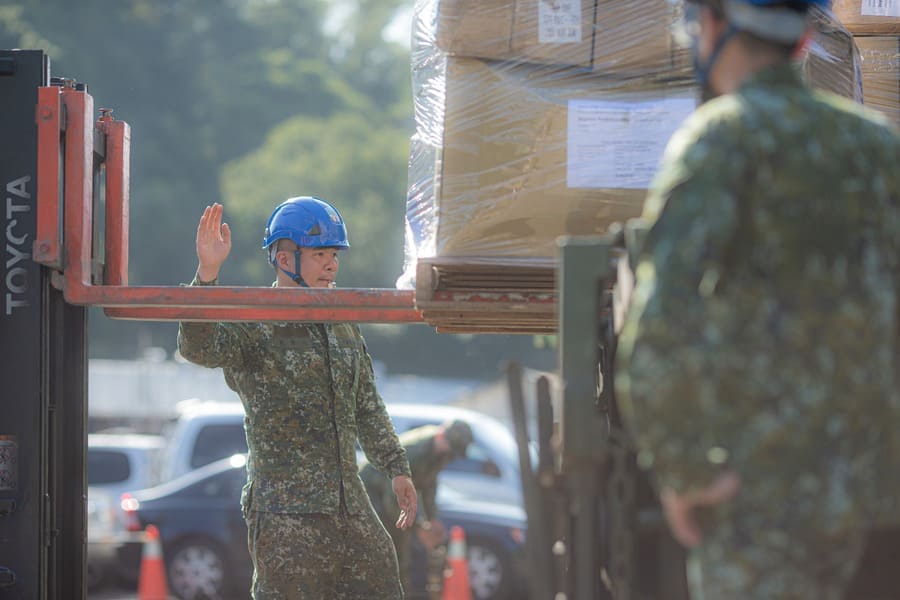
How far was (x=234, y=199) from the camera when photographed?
1916 inches

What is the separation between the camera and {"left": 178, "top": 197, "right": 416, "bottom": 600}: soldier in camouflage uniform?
5559mm

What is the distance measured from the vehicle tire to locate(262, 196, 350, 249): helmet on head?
28.1ft

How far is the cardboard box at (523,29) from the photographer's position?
459 centimetres

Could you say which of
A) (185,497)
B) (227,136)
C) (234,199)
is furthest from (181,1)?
(185,497)

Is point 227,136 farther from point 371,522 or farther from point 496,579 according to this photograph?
point 371,522

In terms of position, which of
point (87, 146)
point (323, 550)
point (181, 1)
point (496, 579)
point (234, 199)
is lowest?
point (496, 579)

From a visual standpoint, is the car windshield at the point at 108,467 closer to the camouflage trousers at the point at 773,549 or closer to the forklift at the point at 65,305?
the forklift at the point at 65,305

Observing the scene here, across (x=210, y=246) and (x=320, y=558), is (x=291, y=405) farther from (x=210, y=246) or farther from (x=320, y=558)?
(x=210, y=246)

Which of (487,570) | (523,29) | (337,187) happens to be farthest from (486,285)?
(337,187)

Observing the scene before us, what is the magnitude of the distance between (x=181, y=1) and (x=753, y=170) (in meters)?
61.0

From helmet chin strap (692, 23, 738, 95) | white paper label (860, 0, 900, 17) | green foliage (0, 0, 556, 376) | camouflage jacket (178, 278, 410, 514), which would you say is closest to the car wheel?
camouflage jacket (178, 278, 410, 514)

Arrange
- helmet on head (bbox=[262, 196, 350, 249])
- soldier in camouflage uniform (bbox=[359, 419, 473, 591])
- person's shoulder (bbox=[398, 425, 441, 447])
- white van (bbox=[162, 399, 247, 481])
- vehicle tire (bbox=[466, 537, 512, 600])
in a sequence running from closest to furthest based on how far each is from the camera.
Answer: helmet on head (bbox=[262, 196, 350, 249]) → soldier in camouflage uniform (bbox=[359, 419, 473, 591]) → person's shoulder (bbox=[398, 425, 441, 447]) → vehicle tire (bbox=[466, 537, 512, 600]) → white van (bbox=[162, 399, 247, 481])

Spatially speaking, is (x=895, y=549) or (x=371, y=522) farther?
(x=371, y=522)

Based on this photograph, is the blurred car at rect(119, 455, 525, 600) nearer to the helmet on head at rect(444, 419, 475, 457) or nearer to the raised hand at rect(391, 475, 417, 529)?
the helmet on head at rect(444, 419, 475, 457)
